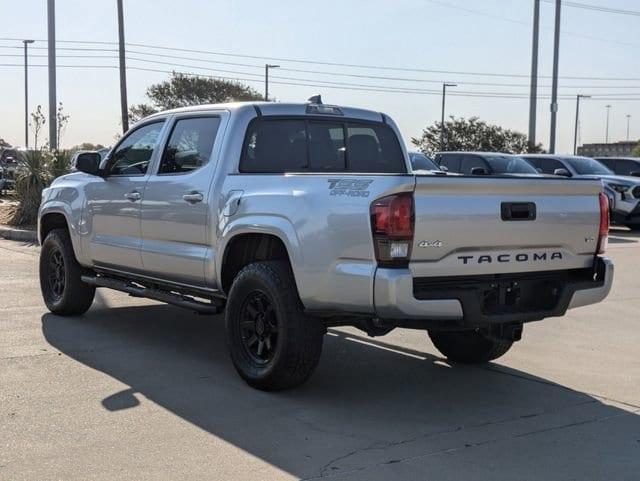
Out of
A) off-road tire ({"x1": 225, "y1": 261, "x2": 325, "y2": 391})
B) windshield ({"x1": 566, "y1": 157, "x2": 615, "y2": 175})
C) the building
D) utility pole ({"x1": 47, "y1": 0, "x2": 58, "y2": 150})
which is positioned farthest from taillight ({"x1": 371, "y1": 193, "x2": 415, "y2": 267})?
the building

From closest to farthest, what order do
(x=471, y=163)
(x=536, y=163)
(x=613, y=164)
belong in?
(x=471, y=163) < (x=536, y=163) < (x=613, y=164)

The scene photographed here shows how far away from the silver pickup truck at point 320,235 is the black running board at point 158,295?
18 mm

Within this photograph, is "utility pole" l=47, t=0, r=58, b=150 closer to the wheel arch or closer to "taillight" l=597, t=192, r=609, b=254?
the wheel arch

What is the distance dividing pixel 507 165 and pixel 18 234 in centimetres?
1090

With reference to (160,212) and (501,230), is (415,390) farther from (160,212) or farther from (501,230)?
(160,212)

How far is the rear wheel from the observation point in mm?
6199

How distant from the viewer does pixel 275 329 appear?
5324 millimetres

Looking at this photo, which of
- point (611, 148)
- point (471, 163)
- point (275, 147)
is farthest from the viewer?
point (611, 148)

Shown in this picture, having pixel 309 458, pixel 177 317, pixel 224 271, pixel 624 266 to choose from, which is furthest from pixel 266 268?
pixel 624 266

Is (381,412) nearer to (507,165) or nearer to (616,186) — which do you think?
(507,165)

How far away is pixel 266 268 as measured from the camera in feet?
17.4

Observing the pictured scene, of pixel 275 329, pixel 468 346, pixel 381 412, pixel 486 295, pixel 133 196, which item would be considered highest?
pixel 133 196

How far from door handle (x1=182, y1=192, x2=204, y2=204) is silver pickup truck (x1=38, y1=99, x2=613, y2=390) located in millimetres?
12

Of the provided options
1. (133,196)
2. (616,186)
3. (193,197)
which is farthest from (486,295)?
(616,186)
